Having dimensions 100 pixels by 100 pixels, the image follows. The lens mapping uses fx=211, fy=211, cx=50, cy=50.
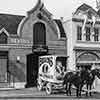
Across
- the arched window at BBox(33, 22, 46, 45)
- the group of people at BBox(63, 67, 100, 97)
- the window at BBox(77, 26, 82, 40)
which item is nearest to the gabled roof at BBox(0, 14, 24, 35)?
the arched window at BBox(33, 22, 46, 45)

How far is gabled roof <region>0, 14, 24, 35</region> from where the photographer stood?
897 inches

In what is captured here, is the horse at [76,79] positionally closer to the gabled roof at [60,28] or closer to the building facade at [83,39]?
the building facade at [83,39]

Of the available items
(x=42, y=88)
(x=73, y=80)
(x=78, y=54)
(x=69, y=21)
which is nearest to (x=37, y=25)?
(x=69, y=21)

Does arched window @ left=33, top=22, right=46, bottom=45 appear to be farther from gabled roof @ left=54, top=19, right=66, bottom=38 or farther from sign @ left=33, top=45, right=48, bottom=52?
gabled roof @ left=54, top=19, right=66, bottom=38

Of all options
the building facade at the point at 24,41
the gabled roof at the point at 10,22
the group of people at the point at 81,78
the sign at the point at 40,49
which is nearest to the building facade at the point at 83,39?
the building facade at the point at 24,41

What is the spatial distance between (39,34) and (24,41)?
2.03 metres

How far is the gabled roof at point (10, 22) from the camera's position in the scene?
2279 centimetres

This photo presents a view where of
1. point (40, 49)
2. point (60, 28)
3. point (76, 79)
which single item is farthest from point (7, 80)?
point (76, 79)

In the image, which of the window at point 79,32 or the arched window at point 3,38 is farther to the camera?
the window at point 79,32

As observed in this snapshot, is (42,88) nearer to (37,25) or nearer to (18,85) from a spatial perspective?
(18,85)

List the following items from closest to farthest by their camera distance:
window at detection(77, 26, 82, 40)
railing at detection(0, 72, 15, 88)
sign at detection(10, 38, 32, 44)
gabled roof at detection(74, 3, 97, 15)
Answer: railing at detection(0, 72, 15, 88)
sign at detection(10, 38, 32, 44)
window at detection(77, 26, 82, 40)
gabled roof at detection(74, 3, 97, 15)

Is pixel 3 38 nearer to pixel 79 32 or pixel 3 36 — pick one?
pixel 3 36

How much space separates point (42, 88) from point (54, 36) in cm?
702

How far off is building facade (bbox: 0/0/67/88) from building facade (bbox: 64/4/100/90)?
3.60ft
